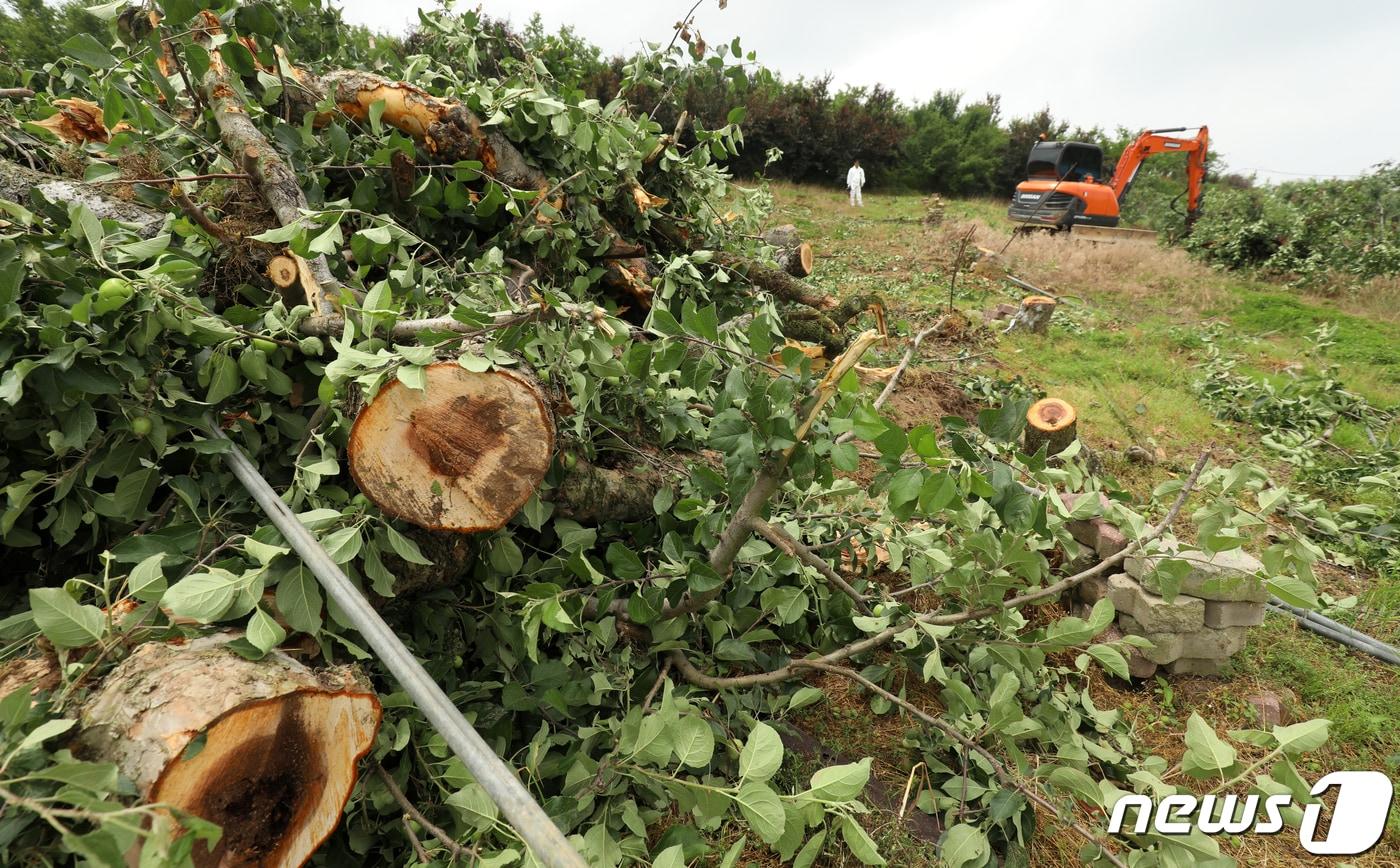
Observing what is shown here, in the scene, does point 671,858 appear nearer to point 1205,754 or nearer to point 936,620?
point 936,620

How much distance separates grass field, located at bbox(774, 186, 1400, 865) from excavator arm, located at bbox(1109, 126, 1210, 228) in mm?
1986

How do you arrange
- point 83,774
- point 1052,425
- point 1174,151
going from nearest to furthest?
point 83,774, point 1052,425, point 1174,151

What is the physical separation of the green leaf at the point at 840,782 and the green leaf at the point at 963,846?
54 cm

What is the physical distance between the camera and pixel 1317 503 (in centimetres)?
157

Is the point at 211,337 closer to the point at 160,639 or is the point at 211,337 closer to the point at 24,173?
the point at 160,639

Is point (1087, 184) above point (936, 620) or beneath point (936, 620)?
above

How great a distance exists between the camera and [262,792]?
3.15ft

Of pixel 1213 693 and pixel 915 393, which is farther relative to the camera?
pixel 915 393

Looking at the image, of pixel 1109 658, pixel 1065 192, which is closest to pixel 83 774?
pixel 1109 658

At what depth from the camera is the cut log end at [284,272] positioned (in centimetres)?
164

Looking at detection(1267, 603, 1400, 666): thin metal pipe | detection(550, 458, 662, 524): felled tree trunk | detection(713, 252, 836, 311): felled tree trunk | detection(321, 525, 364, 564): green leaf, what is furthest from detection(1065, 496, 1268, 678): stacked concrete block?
detection(321, 525, 364, 564): green leaf

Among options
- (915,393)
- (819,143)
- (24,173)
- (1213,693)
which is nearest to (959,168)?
(819,143)

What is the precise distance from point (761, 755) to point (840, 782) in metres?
0.15

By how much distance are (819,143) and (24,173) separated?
65.4 ft
